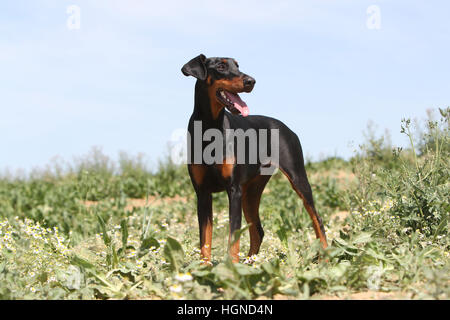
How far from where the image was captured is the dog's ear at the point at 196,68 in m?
4.96

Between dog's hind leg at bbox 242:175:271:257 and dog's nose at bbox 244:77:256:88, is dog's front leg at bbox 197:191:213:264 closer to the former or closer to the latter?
dog's hind leg at bbox 242:175:271:257

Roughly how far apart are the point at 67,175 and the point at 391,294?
13.0 m

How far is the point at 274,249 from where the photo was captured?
6.29m

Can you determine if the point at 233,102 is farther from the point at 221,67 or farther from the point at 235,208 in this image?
the point at 235,208

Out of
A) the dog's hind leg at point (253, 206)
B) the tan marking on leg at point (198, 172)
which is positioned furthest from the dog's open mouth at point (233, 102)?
the dog's hind leg at point (253, 206)

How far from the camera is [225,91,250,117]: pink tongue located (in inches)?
189

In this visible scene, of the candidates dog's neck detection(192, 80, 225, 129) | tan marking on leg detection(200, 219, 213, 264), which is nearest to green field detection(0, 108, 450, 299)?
tan marking on leg detection(200, 219, 213, 264)

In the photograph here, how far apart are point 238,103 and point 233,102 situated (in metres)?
0.05

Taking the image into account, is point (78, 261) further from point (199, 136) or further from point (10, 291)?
point (199, 136)

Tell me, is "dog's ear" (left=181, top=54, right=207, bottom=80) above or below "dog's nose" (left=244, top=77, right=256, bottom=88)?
above

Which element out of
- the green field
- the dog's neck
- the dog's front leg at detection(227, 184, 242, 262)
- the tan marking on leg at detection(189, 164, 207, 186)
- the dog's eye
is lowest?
the green field

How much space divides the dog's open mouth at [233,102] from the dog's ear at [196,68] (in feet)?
0.78

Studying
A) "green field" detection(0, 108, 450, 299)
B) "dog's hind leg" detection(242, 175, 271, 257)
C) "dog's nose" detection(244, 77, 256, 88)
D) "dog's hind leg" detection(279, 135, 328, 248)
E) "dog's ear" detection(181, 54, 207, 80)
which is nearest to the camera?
"green field" detection(0, 108, 450, 299)
